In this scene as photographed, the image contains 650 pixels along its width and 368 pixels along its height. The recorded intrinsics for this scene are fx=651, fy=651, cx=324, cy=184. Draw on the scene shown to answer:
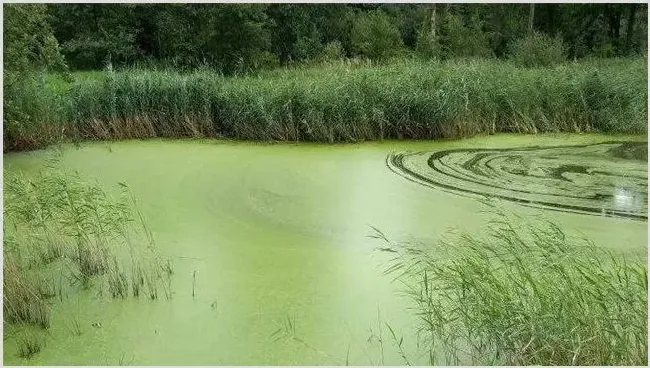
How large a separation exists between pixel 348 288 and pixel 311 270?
0.32 meters

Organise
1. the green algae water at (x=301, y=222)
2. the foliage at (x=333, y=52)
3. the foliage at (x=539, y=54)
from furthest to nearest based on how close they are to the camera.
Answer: the foliage at (x=333, y=52), the foliage at (x=539, y=54), the green algae water at (x=301, y=222)

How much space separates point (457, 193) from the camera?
500 cm

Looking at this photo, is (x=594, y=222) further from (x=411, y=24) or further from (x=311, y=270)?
(x=411, y=24)

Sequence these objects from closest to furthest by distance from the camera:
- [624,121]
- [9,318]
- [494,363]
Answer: [494,363] < [9,318] < [624,121]

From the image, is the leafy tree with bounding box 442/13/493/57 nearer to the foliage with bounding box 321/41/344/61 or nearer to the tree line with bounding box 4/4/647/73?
the tree line with bounding box 4/4/647/73

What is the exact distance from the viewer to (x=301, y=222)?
4480mm

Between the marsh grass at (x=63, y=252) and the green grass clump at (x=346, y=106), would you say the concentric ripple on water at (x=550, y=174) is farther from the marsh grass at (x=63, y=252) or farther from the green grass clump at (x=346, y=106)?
the marsh grass at (x=63, y=252)

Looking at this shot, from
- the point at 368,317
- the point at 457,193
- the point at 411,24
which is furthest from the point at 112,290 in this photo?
the point at 411,24

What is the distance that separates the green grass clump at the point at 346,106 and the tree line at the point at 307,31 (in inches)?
227

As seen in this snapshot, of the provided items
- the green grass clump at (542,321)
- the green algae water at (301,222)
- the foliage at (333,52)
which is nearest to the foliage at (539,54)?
the foliage at (333,52)

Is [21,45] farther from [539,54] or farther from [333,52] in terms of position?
[333,52]

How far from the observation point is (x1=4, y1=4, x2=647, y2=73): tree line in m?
14.0

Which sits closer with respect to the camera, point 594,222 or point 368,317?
point 368,317

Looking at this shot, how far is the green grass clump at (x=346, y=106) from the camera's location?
7.29 metres
